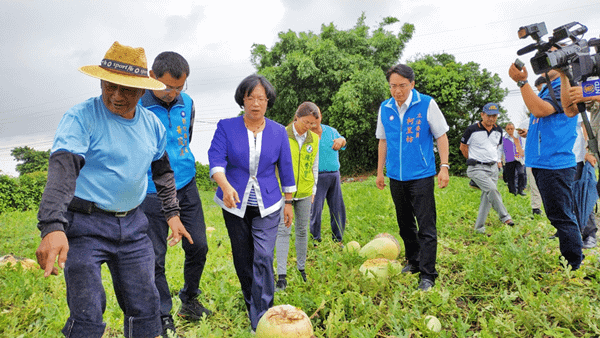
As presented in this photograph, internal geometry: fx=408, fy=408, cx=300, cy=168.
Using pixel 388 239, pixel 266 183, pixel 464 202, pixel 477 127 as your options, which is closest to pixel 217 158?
pixel 266 183

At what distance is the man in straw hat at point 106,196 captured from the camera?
207 cm

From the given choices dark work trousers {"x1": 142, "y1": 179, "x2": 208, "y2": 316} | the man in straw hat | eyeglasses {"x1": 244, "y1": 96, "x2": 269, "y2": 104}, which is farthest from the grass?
eyeglasses {"x1": 244, "y1": 96, "x2": 269, "y2": 104}

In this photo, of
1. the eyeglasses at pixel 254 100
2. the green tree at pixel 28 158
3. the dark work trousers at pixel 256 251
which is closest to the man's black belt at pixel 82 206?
the dark work trousers at pixel 256 251

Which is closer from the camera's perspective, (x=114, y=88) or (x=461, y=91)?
(x=114, y=88)

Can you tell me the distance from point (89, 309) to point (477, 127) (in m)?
6.60

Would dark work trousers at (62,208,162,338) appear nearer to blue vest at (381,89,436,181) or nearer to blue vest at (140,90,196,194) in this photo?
blue vest at (140,90,196,194)

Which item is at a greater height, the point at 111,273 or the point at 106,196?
the point at 106,196

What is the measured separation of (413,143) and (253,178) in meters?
1.83

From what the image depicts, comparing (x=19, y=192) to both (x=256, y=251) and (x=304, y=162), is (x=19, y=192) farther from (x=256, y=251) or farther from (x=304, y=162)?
(x=256, y=251)

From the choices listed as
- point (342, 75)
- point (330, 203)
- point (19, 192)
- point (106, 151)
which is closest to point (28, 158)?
point (19, 192)

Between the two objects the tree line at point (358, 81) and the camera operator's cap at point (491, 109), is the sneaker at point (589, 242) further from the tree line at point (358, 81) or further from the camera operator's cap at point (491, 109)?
the tree line at point (358, 81)

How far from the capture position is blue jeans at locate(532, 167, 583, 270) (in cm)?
373

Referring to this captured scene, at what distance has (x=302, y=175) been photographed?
15.0 feet

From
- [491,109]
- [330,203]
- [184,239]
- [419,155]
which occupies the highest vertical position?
[491,109]
